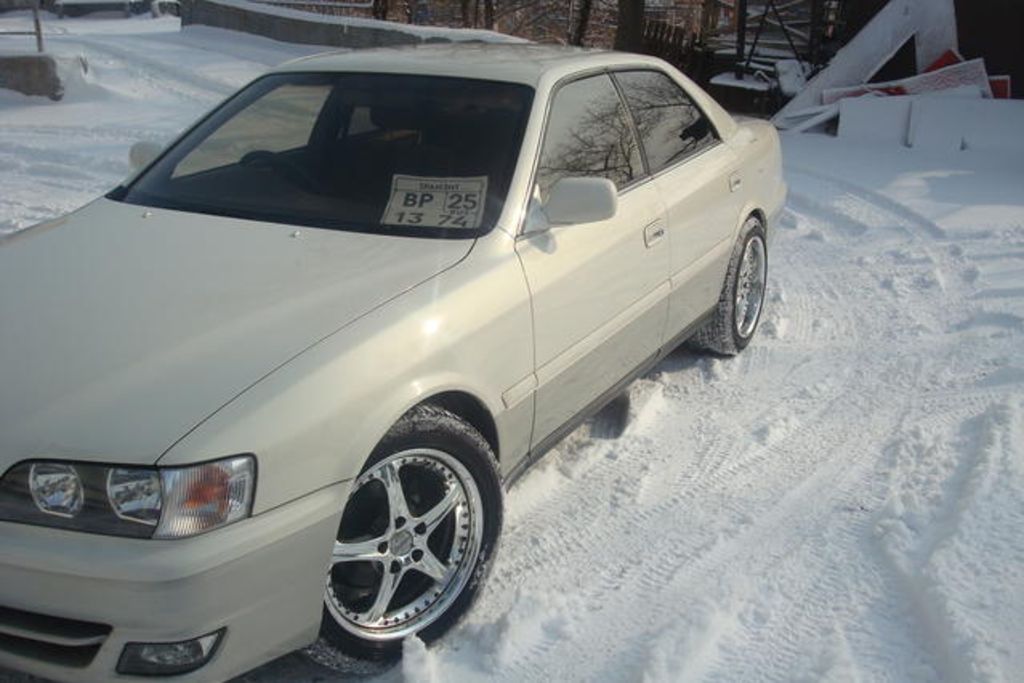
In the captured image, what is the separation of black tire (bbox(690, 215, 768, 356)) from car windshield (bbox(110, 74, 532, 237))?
1629 mm

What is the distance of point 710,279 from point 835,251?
2447 millimetres

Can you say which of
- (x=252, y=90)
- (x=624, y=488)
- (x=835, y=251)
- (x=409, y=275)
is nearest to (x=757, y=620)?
(x=624, y=488)

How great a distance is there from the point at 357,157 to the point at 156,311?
1029 mm

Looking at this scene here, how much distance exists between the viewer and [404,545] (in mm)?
2760

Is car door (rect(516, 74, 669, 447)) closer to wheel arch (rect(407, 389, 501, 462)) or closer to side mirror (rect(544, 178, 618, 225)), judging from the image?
side mirror (rect(544, 178, 618, 225))

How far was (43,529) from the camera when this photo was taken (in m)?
2.24

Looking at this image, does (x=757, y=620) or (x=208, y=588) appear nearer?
(x=208, y=588)

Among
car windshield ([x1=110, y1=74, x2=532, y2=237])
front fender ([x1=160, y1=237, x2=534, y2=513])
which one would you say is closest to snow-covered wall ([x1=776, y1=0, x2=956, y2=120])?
car windshield ([x1=110, y1=74, x2=532, y2=237])

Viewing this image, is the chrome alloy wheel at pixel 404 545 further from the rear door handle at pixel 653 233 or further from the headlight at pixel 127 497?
the rear door handle at pixel 653 233

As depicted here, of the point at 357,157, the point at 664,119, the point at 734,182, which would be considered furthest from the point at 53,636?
the point at 734,182

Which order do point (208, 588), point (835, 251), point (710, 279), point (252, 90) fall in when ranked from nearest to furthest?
point (208, 588) < point (252, 90) < point (710, 279) < point (835, 251)

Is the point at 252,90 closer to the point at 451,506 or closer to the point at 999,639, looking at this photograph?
the point at 451,506

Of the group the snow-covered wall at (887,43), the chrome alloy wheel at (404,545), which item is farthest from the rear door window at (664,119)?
the snow-covered wall at (887,43)

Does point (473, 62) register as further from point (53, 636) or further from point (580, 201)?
point (53, 636)
